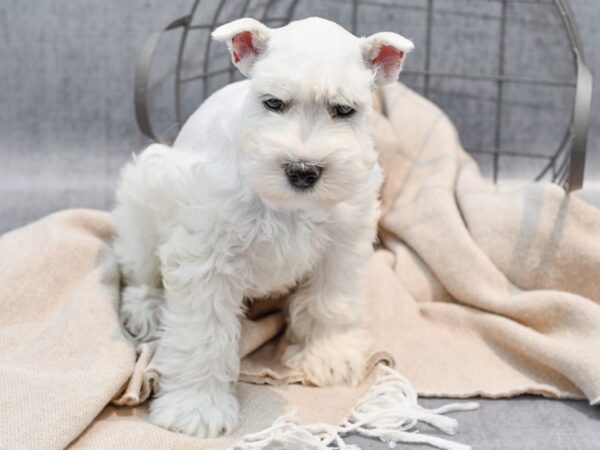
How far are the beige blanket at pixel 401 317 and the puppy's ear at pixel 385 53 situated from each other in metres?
0.83

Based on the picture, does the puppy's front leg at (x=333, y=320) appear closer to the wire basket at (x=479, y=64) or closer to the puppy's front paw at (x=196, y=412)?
the puppy's front paw at (x=196, y=412)

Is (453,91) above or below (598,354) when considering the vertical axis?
above

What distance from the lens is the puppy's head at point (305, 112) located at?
6.02 ft

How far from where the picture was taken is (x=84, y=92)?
3686mm

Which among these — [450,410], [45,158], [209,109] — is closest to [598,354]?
[450,410]

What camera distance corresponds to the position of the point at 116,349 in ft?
→ 7.38

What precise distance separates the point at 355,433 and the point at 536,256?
972mm

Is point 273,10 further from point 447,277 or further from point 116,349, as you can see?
point 116,349

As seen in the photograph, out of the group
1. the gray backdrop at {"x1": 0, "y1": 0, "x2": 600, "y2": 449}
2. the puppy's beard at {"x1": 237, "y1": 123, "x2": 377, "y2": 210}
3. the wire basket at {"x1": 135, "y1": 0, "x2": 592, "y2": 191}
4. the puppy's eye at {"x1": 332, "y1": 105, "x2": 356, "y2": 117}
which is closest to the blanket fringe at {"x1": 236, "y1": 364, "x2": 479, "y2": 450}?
the puppy's beard at {"x1": 237, "y1": 123, "x2": 377, "y2": 210}

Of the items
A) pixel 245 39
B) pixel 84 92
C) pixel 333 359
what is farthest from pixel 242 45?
pixel 84 92

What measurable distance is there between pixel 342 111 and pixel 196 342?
0.72 m

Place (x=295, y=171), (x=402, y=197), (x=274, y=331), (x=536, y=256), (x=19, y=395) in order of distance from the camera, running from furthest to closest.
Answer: (x=402, y=197) < (x=536, y=256) < (x=274, y=331) < (x=19, y=395) < (x=295, y=171)

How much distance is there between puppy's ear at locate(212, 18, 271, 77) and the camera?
1.92 m

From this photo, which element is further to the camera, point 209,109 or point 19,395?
point 209,109
